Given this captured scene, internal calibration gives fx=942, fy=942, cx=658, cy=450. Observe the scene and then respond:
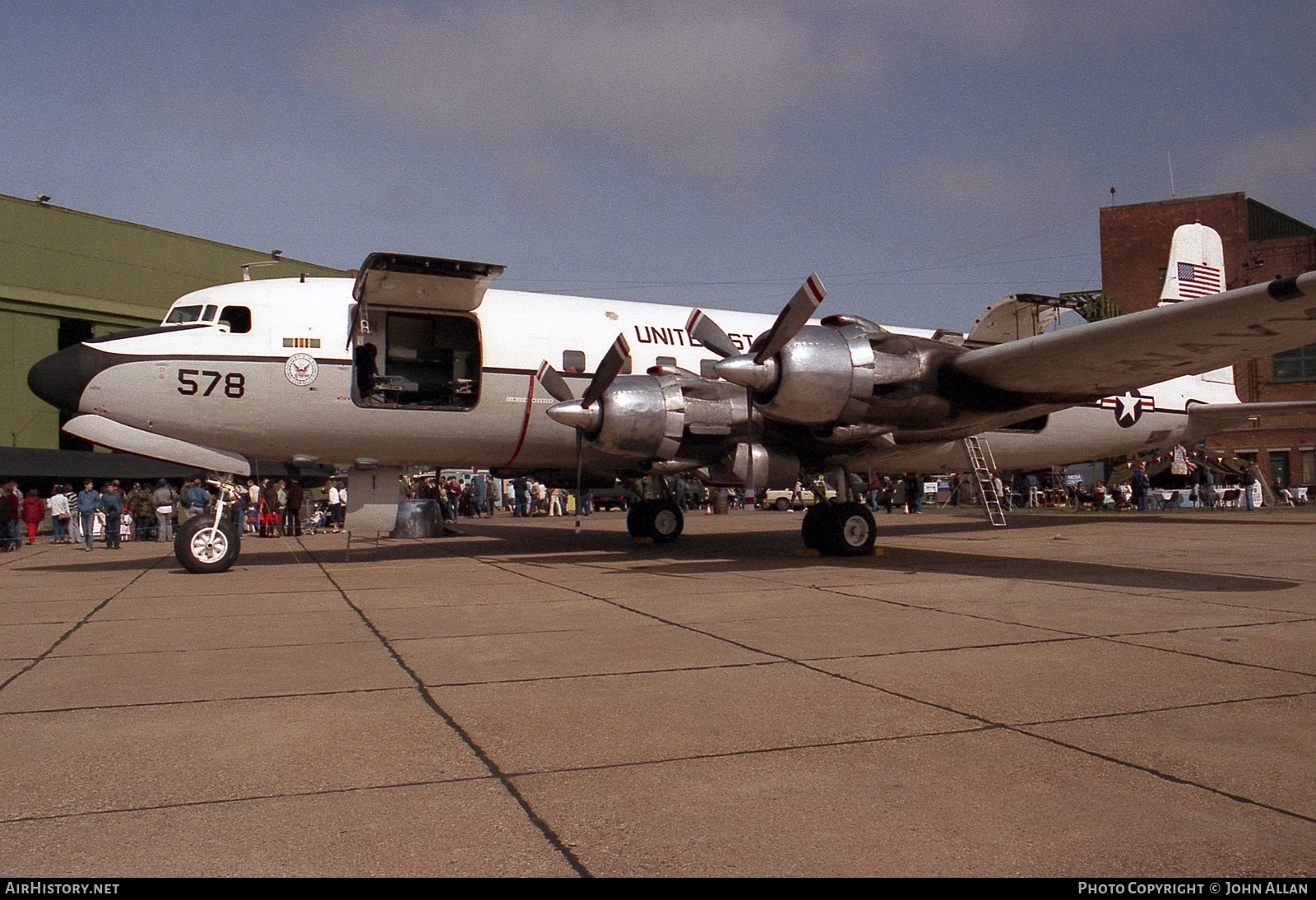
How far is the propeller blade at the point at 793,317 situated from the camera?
10539 mm

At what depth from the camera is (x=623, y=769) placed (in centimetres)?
383

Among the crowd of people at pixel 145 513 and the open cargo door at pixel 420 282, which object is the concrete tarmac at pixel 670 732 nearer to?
the open cargo door at pixel 420 282

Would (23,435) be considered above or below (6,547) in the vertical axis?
above

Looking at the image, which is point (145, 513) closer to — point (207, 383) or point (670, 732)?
point (207, 383)

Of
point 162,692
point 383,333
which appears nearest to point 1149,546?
point 383,333

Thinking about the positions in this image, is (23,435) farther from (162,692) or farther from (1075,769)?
(1075,769)

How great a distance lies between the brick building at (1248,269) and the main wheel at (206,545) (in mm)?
42627

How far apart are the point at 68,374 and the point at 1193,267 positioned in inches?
758

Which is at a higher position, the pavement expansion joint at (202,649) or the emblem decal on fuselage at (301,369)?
the emblem decal on fuselage at (301,369)

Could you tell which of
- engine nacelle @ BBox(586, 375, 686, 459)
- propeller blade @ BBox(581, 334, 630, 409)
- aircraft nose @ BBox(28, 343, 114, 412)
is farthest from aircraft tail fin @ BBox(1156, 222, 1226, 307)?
aircraft nose @ BBox(28, 343, 114, 412)

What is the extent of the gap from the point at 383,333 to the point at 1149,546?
39.8ft

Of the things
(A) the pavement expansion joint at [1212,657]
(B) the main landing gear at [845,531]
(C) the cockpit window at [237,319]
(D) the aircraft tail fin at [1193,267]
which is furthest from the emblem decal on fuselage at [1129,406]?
(C) the cockpit window at [237,319]

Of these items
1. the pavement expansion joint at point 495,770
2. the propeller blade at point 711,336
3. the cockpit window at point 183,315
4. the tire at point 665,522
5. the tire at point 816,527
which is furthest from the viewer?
the tire at point 665,522

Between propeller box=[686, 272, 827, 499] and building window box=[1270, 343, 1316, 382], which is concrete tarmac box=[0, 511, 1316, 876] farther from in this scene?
building window box=[1270, 343, 1316, 382]
